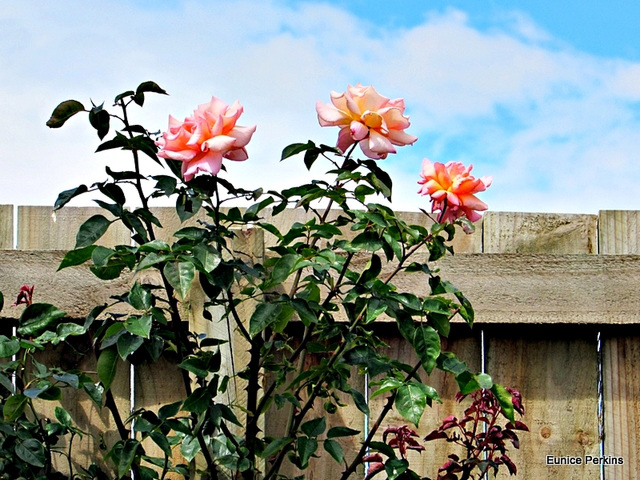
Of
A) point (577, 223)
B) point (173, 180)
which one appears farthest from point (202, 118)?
point (577, 223)

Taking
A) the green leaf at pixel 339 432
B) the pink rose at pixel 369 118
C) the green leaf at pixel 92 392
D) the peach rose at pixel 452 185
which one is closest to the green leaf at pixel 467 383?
the green leaf at pixel 339 432

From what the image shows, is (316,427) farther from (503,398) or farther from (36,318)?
(36,318)

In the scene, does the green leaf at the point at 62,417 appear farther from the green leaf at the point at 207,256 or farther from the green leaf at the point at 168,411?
the green leaf at the point at 207,256

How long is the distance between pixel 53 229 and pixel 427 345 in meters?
1.37

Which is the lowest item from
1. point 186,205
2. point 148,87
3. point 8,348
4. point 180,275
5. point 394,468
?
point 394,468

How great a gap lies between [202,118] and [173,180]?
0.49 ft

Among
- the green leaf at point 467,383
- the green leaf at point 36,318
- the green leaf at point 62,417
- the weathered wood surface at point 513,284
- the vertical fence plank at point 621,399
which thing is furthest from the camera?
the vertical fence plank at point 621,399

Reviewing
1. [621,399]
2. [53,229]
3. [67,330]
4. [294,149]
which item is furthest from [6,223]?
[621,399]

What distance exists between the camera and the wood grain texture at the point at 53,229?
2.53 meters

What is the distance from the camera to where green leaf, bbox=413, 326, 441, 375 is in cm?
162

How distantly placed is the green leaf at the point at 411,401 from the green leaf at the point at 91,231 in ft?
2.09

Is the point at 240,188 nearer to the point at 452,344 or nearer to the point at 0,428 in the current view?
the point at 0,428

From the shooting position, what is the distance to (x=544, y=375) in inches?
100

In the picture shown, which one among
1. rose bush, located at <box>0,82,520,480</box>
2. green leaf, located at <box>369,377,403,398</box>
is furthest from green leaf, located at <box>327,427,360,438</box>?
green leaf, located at <box>369,377,403,398</box>
